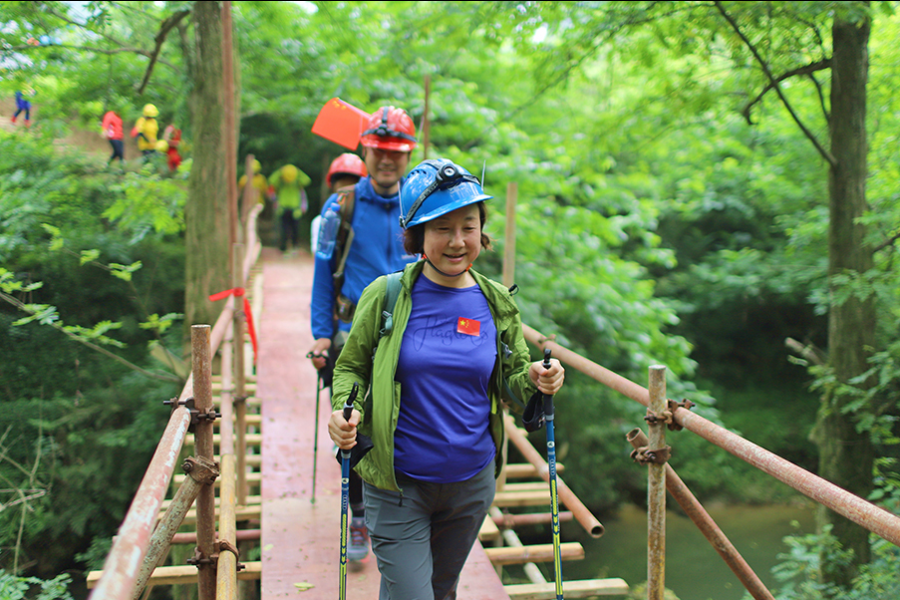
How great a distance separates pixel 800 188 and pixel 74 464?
10.8 m

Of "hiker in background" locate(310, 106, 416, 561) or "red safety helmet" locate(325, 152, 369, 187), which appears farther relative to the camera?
"red safety helmet" locate(325, 152, 369, 187)

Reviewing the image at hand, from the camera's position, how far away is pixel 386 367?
199 centimetres

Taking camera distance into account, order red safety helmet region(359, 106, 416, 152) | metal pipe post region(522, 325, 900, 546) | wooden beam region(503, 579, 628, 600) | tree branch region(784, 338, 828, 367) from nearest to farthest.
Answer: metal pipe post region(522, 325, 900, 546) → red safety helmet region(359, 106, 416, 152) → wooden beam region(503, 579, 628, 600) → tree branch region(784, 338, 828, 367)

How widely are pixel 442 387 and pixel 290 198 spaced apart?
445 inches

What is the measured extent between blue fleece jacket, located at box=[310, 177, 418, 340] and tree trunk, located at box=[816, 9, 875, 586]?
155 inches

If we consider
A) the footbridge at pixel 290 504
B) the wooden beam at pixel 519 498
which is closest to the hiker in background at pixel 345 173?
the footbridge at pixel 290 504

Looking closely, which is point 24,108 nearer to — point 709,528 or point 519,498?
point 519,498

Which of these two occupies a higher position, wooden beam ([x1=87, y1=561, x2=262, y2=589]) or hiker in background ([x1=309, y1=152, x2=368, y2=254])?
hiker in background ([x1=309, y1=152, x2=368, y2=254])

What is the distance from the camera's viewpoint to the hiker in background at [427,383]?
6.48 feet

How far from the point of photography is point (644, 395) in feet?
8.08

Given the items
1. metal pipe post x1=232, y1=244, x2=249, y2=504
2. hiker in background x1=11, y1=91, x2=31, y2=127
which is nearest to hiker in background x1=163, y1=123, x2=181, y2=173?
hiker in background x1=11, y1=91, x2=31, y2=127

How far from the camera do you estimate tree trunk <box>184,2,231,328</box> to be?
20.2 ft

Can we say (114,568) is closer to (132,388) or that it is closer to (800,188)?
(132,388)

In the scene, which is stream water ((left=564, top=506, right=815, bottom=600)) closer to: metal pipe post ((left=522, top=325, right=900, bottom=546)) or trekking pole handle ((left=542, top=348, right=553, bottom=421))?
metal pipe post ((left=522, top=325, right=900, bottom=546))
